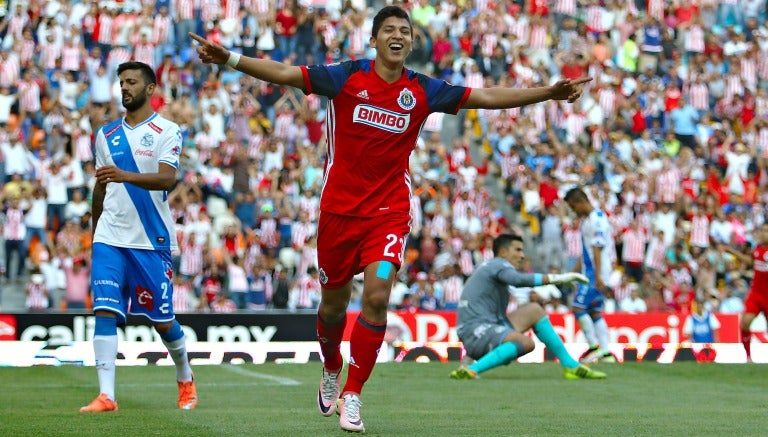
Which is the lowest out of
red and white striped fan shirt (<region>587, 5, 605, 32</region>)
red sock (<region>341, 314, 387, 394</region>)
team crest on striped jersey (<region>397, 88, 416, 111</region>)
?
red sock (<region>341, 314, 387, 394</region>)

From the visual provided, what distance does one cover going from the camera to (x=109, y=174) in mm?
9852

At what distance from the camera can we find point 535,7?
3369 centimetres

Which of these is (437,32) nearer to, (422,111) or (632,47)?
(632,47)

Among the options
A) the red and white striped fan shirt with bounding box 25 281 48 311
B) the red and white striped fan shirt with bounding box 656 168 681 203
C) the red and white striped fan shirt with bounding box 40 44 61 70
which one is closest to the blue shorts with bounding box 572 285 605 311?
the red and white striped fan shirt with bounding box 25 281 48 311

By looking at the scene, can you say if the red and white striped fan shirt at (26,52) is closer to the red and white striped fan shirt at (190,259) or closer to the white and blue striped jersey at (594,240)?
the red and white striped fan shirt at (190,259)

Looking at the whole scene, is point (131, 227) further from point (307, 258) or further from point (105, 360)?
point (307, 258)

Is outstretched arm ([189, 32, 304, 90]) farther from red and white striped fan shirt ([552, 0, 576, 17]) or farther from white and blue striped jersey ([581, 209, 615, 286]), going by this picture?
red and white striped fan shirt ([552, 0, 576, 17])

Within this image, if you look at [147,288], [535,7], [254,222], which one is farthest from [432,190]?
[147,288]

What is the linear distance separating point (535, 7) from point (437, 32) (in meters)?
3.29

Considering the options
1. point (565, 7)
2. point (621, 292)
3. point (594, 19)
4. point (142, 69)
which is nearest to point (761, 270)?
point (621, 292)

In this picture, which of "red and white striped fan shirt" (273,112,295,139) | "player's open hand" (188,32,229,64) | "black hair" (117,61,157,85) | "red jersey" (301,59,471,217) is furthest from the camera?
"red and white striped fan shirt" (273,112,295,139)

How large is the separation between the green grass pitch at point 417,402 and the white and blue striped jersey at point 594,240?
4.03 feet

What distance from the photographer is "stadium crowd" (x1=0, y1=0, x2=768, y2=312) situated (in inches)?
1010

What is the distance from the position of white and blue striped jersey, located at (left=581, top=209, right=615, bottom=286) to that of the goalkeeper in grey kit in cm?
214
